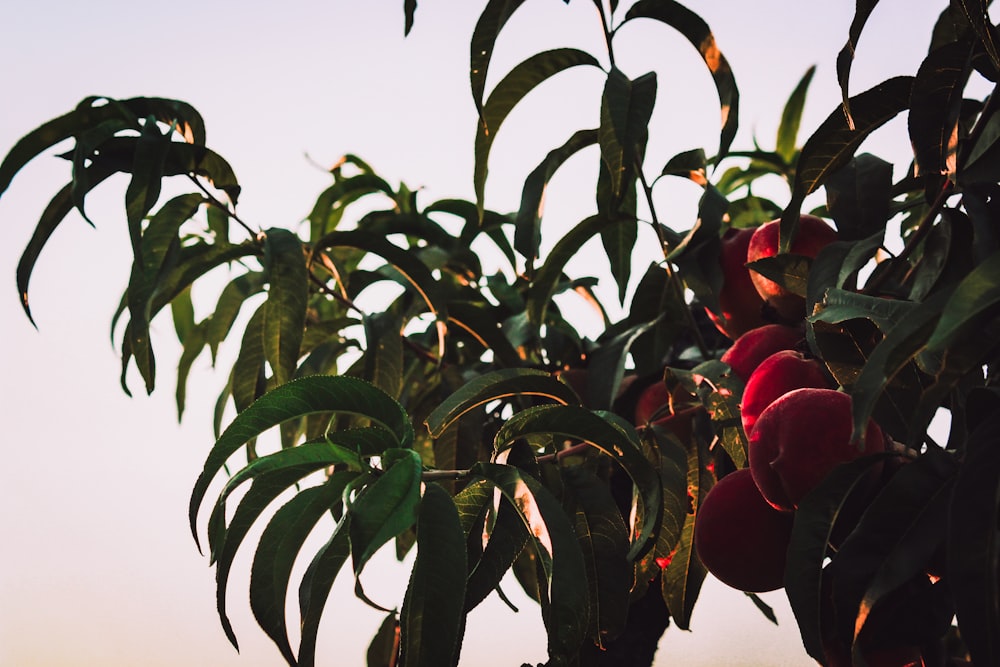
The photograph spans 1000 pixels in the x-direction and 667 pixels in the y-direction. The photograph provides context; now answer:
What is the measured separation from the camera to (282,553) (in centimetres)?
37

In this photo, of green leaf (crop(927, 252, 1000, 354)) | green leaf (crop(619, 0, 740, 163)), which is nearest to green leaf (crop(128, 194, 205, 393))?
green leaf (crop(619, 0, 740, 163))

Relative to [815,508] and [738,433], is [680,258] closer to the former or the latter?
[738,433]

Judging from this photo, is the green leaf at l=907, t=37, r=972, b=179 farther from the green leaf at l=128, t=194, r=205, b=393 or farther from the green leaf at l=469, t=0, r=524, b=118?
the green leaf at l=128, t=194, r=205, b=393

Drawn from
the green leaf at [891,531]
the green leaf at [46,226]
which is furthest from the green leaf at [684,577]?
the green leaf at [46,226]

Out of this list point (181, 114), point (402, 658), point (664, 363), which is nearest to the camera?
point (402, 658)

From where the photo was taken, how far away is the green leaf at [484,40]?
53 cm

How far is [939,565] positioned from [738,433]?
17 cm

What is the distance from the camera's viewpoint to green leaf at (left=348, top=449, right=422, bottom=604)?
0.29 metres

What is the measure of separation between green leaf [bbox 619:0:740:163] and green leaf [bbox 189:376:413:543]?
0.92 ft

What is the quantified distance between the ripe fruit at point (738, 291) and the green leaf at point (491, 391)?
188 millimetres

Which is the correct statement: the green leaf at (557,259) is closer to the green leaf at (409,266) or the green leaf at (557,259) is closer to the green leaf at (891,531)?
the green leaf at (409,266)

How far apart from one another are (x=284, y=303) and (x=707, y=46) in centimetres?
32

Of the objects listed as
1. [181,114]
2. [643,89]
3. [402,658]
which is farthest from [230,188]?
[402,658]

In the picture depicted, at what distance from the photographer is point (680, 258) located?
0.64 metres
